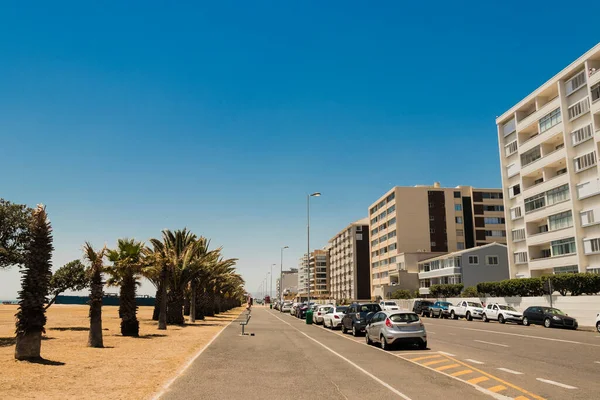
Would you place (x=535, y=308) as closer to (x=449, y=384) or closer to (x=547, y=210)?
(x=547, y=210)

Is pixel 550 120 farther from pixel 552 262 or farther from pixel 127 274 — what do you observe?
pixel 127 274

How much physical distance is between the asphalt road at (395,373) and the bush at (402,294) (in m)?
60.6

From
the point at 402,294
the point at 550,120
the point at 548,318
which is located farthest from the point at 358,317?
the point at 402,294

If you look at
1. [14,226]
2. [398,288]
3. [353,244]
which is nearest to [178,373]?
[14,226]

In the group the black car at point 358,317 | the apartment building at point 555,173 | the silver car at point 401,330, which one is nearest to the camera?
the silver car at point 401,330

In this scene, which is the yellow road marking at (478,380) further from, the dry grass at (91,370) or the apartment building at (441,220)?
the apartment building at (441,220)

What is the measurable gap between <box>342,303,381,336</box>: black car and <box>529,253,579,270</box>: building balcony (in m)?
29.8

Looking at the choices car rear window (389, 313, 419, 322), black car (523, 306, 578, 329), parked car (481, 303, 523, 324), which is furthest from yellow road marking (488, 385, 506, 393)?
parked car (481, 303, 523, 324)

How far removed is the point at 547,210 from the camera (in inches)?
2066

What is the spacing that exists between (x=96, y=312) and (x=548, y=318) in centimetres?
2958

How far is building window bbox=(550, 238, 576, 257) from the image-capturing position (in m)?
47.8

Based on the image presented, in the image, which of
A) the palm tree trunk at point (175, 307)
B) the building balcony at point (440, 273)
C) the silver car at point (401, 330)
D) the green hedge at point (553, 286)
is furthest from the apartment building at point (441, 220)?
the silver car at point (401, 330)

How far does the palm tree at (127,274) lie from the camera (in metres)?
23.5

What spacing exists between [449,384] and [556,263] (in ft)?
151
